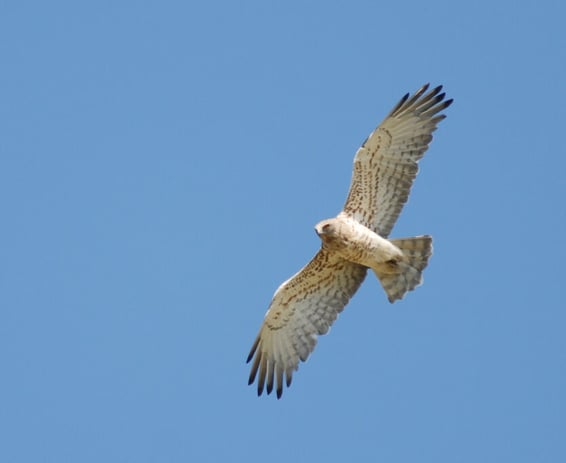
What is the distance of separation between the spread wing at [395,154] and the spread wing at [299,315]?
0.97 m

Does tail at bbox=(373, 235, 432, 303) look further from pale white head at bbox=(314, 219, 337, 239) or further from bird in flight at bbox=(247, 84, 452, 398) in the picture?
pale white head at bbox=(314, 219, 337, 239)

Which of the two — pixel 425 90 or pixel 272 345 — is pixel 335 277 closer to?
pixel 272 345

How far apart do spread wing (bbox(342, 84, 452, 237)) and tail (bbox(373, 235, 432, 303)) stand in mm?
483

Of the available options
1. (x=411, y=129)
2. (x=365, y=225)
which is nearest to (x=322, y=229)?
(x=365, y=225)

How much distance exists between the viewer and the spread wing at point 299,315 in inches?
596

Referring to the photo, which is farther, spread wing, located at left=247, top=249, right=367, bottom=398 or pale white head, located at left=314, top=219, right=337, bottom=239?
spread wing, located at left=247, top=249, right=367, bottom=398

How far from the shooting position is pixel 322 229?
1437 cm

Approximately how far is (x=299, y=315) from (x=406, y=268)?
1.61m

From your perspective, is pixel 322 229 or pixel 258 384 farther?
pixel 258 384

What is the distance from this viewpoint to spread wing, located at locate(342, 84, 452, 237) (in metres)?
14.6

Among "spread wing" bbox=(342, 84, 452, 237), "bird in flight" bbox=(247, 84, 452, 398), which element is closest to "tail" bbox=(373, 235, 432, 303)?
"bird in flight" bbox=(247, 84, 452, 398)

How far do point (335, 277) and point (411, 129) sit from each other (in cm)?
215

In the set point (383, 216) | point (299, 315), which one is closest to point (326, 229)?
point (383, 216)

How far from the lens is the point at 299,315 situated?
15344mm
